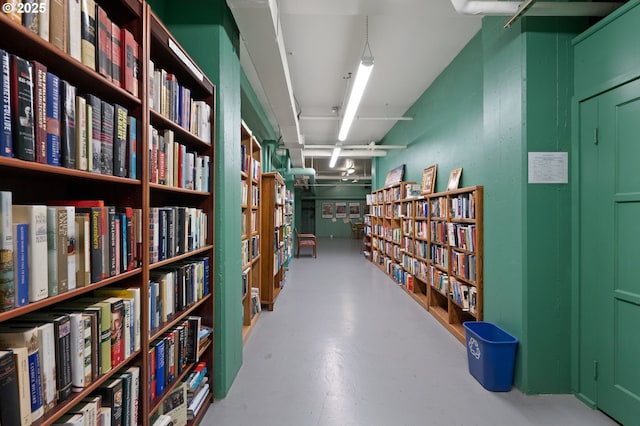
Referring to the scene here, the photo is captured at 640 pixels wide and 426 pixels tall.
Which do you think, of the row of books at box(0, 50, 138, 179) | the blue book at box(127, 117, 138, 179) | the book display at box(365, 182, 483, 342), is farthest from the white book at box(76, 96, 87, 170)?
the book display at box(365, 182, 483, 342)

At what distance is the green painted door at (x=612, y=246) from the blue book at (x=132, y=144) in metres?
2.87

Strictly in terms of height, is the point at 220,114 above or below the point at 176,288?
above

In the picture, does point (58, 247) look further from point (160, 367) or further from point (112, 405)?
point (160, 367)

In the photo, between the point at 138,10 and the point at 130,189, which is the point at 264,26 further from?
the point at 130,189

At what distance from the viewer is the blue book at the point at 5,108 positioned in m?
0.73

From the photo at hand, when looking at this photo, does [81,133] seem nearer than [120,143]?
Yes

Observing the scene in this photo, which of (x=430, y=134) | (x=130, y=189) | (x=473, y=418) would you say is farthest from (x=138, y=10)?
(x=430, y=134)

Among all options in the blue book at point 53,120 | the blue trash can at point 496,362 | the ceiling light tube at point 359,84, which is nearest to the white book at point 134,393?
the blue book at point 53,120

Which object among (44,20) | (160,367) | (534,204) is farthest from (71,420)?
(534,204)

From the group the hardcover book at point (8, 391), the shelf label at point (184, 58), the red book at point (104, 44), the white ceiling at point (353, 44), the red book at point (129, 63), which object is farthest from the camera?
the white ceiling at point (353, 44)

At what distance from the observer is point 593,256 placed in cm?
201

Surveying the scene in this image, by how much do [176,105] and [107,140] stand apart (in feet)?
2.12

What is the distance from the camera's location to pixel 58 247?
88 cm

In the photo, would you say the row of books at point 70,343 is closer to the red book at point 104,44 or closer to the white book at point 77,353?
the white book at point 77,353
